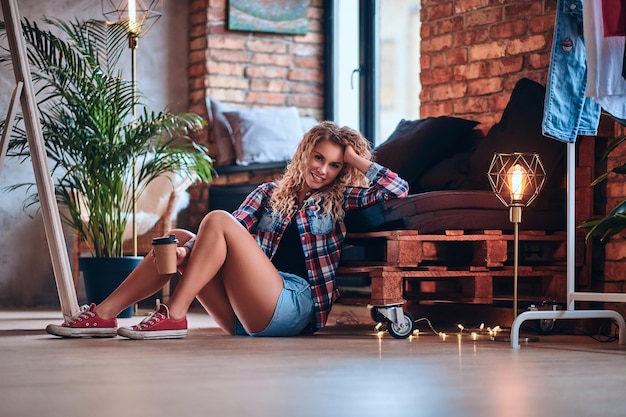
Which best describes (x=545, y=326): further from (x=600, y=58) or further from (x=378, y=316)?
(x=600, y=58)

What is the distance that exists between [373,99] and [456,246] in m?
1.83

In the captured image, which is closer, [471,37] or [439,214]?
[439,214]

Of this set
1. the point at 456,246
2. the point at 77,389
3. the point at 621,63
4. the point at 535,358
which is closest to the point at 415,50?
the point at 456,246

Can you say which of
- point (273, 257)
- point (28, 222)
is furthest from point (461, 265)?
point (28, 222)

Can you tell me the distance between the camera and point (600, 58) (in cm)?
353

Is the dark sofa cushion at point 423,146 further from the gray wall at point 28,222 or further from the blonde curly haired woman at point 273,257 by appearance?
the gray wall at point 28,222

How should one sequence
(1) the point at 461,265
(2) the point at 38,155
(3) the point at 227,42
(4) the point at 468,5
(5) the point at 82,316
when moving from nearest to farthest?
(5) the point at 82,316 < (2) the point at 38,155 < (1) the point at 461,265 < (4) the point at 468,5 < (3) the point at 227,42

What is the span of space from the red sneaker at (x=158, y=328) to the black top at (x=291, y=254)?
1.67ft

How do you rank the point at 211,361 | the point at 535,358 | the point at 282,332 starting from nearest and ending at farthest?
the point at 211,361 < the point at 535,358 < the point at 282,332

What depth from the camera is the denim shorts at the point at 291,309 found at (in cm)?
378

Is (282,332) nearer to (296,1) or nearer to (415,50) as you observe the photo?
(415,50)

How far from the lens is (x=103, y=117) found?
5.15m

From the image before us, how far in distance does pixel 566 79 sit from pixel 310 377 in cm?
174

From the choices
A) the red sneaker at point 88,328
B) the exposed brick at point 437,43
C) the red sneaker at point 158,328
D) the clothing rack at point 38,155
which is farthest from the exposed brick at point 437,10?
the red sneaker at point 88,328
